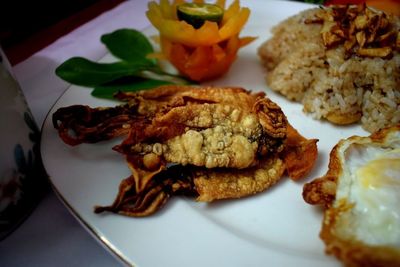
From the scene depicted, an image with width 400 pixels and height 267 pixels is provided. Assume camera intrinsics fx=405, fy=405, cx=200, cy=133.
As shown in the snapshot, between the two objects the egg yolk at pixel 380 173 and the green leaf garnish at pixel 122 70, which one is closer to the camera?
the egg yolk at pixel 380 173

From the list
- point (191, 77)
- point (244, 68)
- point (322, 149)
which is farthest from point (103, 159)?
point (244, 68)

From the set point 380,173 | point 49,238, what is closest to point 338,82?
point 380,173

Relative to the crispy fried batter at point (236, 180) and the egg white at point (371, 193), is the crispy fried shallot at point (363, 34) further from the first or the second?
the crispy fried batter at point (236, 180)

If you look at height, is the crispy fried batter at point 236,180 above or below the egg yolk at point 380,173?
below

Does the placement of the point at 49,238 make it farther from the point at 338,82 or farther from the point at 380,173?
the point at 338,82

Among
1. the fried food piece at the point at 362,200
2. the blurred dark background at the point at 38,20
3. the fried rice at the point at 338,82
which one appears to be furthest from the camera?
the blurred dark background at the point at 38,20

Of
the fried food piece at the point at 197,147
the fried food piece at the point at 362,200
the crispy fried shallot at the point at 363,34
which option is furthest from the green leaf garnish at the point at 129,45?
the fried food piece at the point at 362,200

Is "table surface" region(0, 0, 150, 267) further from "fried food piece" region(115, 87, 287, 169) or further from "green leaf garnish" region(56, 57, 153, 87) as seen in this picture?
"fried food piece" region(115, 87, 287, 169)
